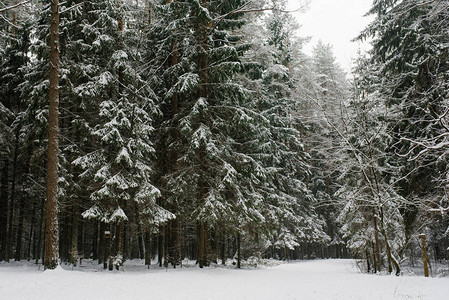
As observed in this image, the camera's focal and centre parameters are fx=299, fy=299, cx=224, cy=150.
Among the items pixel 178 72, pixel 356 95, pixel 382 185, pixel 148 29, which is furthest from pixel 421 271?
pixel 148 29

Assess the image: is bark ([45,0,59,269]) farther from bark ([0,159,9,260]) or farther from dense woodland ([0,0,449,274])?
bark ([0,159,9,260])

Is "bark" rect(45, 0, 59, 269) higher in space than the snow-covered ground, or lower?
higher

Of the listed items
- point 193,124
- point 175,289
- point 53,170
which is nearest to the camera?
point 175,289

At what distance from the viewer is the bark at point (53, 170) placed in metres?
10.3

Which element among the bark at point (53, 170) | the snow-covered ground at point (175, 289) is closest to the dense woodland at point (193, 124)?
the bark at point (53, 170)

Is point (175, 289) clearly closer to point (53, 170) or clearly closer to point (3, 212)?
point (53, 170)

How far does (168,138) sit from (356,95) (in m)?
9.19

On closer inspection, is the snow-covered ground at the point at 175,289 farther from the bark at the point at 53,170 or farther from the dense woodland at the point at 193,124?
the dense woodland at the point at 193,124

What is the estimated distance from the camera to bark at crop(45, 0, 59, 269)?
10258 mm

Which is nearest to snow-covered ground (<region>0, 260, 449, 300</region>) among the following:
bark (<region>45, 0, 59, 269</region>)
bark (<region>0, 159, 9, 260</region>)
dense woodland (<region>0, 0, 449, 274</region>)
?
bark (<region>45, 0, 59, 269</region>)

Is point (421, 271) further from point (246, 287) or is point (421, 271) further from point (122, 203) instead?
point (122, 203)

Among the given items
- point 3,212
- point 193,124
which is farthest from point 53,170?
point 3,212

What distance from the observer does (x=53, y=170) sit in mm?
10812

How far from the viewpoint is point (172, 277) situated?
406 inches
